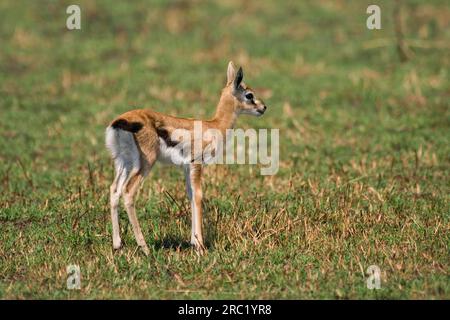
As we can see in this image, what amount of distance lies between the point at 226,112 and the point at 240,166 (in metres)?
2.57

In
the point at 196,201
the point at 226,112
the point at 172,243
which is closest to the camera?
the point at 196,201

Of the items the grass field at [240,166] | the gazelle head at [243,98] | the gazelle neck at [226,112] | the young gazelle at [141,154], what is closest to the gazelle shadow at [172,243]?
the grass field at [240,166]

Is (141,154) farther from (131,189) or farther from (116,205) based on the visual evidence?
(116,205)

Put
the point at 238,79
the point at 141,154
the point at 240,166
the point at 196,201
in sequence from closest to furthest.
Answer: the point at 141,154 < the point at 196,201 < the point at 238,79 < the point at 240,166

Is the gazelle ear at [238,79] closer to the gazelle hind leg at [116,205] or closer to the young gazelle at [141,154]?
the young gazelle at [141,154]

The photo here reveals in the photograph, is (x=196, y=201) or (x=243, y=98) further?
(x=243, y=98)

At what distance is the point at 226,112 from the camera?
892 centimetres

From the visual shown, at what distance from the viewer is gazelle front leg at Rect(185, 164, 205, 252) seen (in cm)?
827

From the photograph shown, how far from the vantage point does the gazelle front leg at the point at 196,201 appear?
827 cm

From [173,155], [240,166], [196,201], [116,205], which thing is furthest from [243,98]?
[240,166]

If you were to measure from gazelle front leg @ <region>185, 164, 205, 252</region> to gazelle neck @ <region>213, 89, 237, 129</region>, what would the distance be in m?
0.65

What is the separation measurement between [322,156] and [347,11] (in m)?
8.81

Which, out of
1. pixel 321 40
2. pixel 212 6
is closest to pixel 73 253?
pixel 321 40
